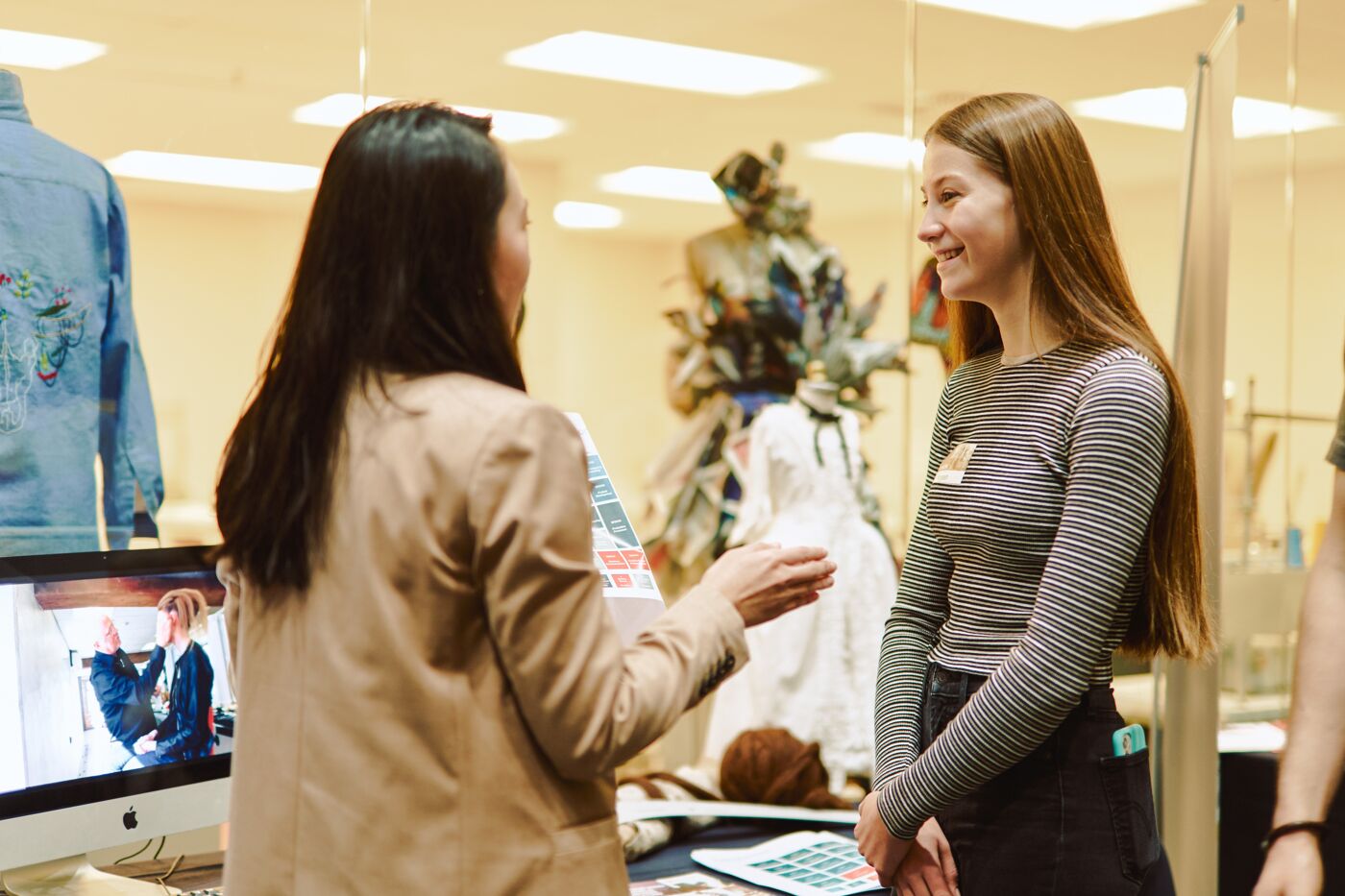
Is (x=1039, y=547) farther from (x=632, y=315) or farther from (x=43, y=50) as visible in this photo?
(x=632, y=315)

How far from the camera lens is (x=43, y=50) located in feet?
7.73

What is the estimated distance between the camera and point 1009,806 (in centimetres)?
140

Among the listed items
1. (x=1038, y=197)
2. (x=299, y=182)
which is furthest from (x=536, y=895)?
(x=299, y=182)

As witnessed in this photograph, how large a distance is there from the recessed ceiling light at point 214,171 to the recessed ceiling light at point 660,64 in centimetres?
83

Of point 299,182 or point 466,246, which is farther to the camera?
point 299,182

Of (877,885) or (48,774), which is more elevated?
(48,774)

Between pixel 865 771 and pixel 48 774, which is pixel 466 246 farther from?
pixel 865 771

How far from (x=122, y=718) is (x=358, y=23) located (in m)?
1.55

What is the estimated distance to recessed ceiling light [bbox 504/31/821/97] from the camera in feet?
11.7

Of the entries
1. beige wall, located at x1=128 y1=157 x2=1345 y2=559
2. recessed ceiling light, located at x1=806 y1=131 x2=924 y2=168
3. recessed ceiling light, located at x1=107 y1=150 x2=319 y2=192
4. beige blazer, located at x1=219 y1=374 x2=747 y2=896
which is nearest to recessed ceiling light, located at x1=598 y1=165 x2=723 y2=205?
beige wall, located at x1=128 y1=157 x2=1345 y2=559

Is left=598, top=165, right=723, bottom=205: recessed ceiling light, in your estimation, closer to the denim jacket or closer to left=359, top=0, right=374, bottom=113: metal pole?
left=359, top=0, right=374, bottom=113: metal pole

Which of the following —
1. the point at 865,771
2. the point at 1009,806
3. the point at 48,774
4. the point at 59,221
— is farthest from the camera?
the point at 865,771

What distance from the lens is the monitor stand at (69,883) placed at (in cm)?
179

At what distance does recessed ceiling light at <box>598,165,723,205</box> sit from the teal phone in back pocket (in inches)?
121
